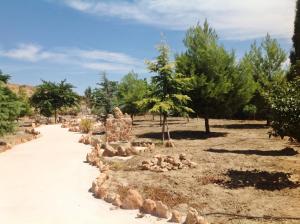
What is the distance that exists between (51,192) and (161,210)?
17.6 feet

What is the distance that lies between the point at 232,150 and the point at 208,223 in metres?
14.0

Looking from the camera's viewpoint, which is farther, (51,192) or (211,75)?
(211,75)

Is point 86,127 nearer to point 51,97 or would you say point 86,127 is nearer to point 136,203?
point 51,97

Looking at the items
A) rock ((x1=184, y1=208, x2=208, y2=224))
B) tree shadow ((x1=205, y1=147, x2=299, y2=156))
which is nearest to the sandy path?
rock ((x1=184, y1=208, x2=208, y2=224))

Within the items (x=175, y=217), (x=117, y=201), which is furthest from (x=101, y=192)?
(x=175, y=217)

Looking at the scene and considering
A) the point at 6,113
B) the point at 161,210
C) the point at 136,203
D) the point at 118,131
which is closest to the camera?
the point at 161,210

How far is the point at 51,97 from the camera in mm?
61344

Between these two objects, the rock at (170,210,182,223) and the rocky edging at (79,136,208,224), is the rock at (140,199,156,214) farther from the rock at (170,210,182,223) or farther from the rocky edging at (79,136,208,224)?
the rock at (170,210,182,223)

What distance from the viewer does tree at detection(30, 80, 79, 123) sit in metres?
60.5

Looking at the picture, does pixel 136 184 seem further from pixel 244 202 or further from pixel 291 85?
pixel 291 85

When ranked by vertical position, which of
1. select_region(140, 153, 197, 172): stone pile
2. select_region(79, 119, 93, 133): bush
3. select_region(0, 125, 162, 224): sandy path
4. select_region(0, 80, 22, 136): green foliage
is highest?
select_region(0, 80, 22, 136): green foliage

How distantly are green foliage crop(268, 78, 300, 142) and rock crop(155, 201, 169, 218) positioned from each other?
749cm

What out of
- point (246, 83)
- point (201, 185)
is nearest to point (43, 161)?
point (201, 185)

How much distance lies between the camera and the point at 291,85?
17.1 metres
